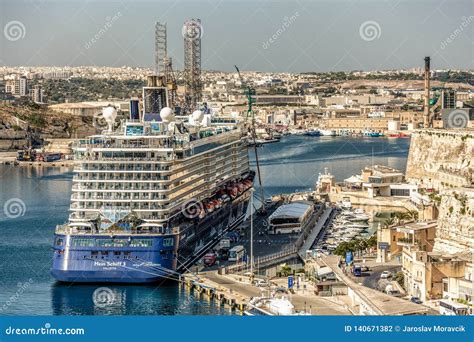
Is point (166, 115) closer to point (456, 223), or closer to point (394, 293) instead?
point (456, 223)

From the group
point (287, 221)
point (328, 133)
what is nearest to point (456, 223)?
point (287, 221)

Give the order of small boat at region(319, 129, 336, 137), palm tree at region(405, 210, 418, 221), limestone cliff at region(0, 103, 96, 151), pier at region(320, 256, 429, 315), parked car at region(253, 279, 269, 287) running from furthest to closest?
small boat at region(319, 129, 336, 137) → limestone cliff at region(0, 103, 96, 151) → palm tree at region(405, 210, 418, 221) → parked car at region(253, 279, 269, 287) → pier at region(320, 256, 429, 315)

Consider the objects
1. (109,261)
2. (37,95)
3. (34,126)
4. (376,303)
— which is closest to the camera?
(376,303)

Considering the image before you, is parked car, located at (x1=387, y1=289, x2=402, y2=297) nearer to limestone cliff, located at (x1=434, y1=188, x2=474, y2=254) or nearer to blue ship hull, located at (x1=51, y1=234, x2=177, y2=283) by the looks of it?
limestone cliff, located at (x1=434, y1=188, x2=474, y2=254)

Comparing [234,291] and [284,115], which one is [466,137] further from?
[284,115]

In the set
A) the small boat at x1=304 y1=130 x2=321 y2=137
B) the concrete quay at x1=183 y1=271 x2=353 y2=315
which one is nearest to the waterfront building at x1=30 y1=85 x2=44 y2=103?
the small boat at x1=304 y1=130 x2=321 y2=137

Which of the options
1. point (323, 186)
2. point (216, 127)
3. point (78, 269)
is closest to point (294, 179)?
point (323, 186)

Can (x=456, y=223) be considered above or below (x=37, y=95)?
below
